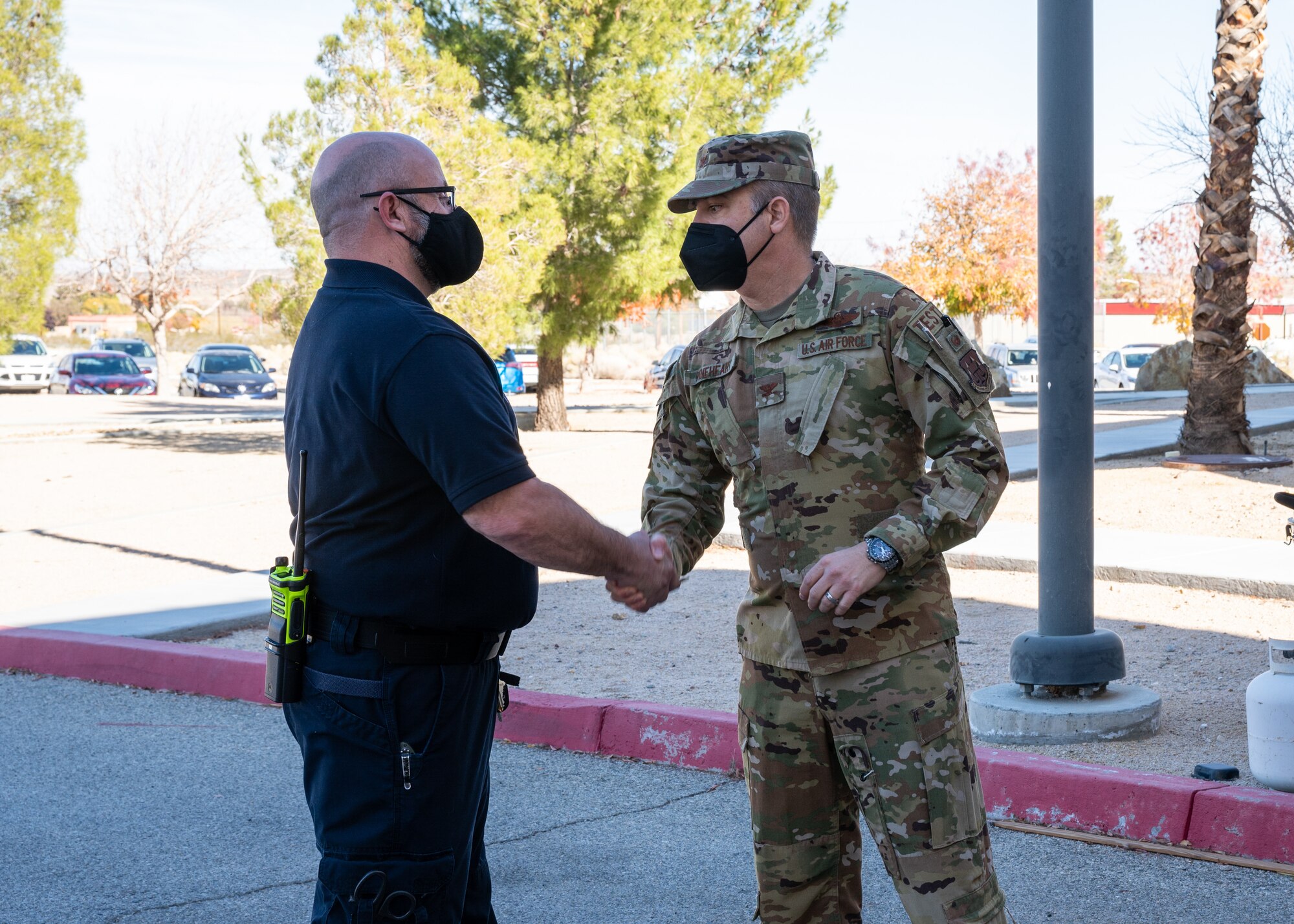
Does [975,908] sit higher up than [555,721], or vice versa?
[975,908]

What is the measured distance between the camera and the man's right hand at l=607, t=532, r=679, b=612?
274cm

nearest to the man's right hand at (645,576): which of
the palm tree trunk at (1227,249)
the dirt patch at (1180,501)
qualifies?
the dirt patch at (1180,501)

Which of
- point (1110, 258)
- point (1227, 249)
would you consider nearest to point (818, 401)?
point (1227, 249)

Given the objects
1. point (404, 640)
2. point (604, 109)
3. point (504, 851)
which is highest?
point (604, 109)

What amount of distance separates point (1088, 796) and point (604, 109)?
586 inches

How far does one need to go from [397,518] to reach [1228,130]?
12590 mm

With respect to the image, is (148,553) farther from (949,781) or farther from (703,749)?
(949,781)

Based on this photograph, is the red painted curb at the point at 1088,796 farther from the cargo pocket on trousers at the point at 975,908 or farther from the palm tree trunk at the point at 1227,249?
the palm tree trunk at the point at 1227,249

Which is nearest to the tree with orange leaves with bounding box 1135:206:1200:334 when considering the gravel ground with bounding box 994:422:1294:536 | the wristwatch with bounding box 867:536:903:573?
the gravel ground with bounding box 994:422:1294:536

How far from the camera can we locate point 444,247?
2.80 meters

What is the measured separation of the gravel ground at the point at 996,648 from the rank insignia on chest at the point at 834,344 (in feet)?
8.84

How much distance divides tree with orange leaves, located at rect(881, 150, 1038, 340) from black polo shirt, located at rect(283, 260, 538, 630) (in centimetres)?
4101

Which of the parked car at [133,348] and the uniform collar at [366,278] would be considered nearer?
the uniform collar at [366,278]

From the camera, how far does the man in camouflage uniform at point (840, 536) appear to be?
267 cm
